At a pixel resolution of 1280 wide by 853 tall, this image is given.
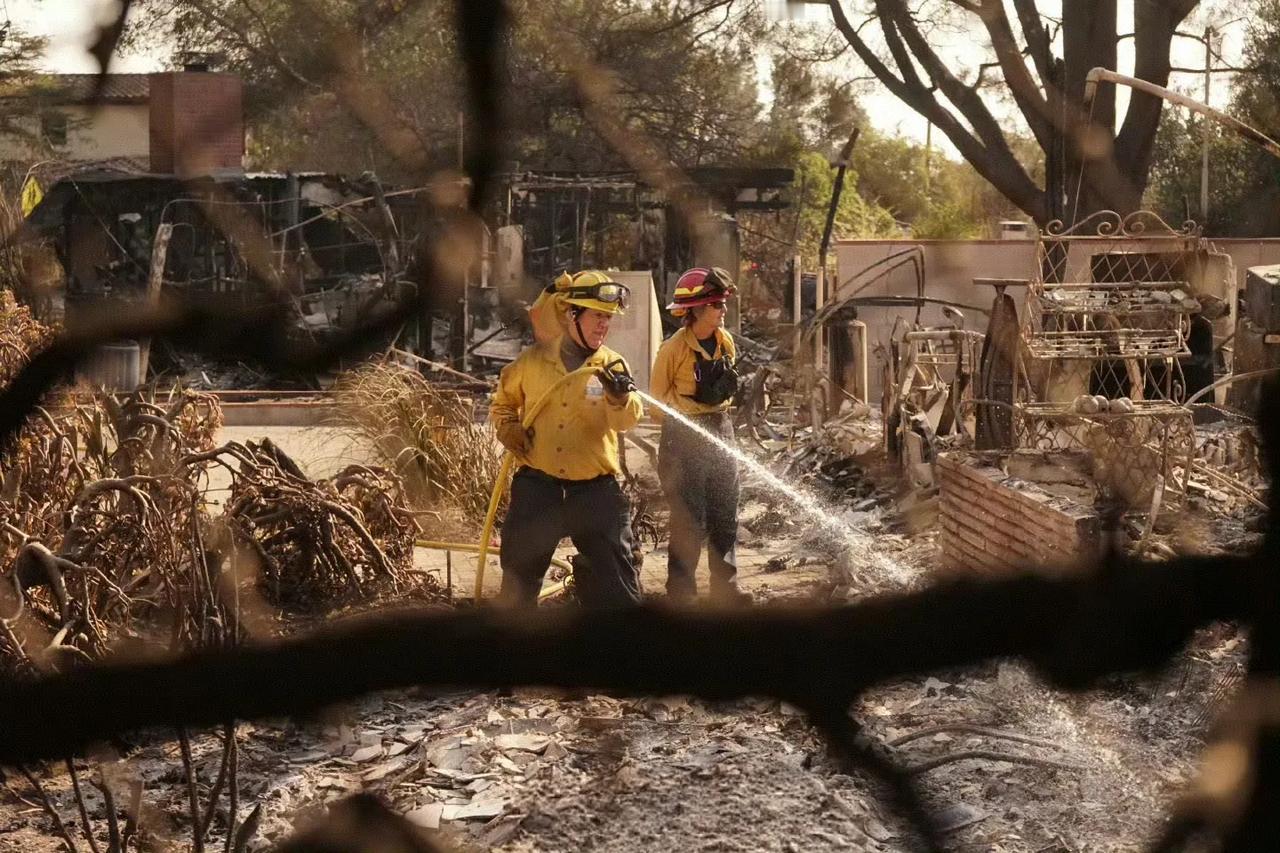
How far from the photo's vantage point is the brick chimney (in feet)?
2.13

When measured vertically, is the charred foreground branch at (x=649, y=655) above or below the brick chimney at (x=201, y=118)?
below

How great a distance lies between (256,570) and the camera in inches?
239

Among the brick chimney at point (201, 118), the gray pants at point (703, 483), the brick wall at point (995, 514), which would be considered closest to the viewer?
the brick chimney at point (201, 118)

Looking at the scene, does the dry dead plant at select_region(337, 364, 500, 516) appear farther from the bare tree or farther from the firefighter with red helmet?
the bare tree

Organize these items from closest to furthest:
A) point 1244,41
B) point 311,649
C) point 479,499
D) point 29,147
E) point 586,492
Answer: point 311,649 → point 29,147 → point 1244,41 → point 586,492 → point 479,499

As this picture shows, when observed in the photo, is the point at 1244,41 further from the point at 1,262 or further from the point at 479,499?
the point at 479,499

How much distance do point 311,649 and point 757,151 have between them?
50 cm

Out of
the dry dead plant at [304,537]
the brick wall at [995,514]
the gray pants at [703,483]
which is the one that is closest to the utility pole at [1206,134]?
the brick wall at [995,514]

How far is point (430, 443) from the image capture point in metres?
8.52

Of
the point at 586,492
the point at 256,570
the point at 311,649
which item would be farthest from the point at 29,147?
the point at 256,570

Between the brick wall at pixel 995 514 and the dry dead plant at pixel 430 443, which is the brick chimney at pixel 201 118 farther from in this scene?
the dry dead plant at pixel 430 443

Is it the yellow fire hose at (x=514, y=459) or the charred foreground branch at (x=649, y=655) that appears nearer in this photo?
the charred foreground branch at (x=649, y=655)

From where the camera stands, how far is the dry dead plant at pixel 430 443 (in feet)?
27.8

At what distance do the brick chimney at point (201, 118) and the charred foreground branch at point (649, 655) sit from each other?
9.4 inches
